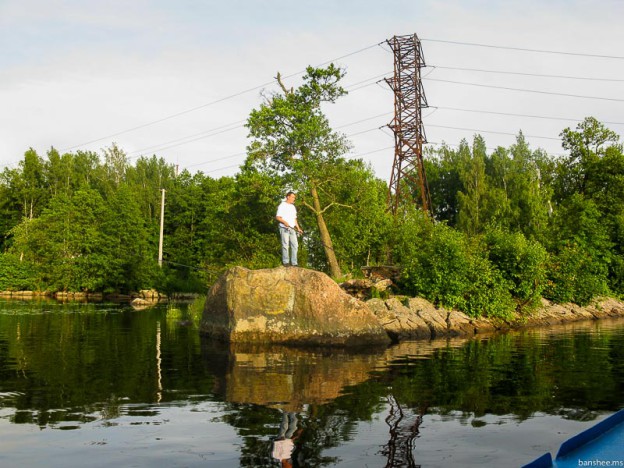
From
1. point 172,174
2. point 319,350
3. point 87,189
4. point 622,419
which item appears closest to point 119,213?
point 87,189

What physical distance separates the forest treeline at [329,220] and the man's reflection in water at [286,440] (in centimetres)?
2047

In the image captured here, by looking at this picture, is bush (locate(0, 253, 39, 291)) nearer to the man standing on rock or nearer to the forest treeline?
the forest treeline

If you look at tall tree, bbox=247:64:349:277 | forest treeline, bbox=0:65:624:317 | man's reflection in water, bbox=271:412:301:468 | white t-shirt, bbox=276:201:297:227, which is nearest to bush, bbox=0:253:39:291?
forest treeline, bbox=0:65:624:317

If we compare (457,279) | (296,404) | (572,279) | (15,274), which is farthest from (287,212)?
(15,274)

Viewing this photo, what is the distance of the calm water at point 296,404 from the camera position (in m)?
7.44

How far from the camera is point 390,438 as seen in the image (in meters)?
8.06

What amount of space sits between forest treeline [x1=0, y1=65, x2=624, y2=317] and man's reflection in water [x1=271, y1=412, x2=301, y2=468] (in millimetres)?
20466

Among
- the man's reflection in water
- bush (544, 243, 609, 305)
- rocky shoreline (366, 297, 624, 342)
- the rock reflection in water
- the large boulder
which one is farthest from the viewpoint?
bush (544, 243, 609, 305)

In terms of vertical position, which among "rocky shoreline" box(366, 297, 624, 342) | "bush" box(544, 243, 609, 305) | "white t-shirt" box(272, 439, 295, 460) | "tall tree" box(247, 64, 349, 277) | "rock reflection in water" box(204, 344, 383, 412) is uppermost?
"tall tree" box(247, 64, 349, 277)

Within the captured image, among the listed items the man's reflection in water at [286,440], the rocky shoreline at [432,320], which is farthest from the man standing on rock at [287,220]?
the man's reflection in water at [286,440]

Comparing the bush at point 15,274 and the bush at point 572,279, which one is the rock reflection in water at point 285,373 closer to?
the bush at point 572,279

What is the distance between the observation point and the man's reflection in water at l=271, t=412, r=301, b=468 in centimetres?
711

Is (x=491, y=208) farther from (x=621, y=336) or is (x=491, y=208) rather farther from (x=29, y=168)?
(x=29, y=168)

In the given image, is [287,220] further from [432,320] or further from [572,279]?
[572,279]
